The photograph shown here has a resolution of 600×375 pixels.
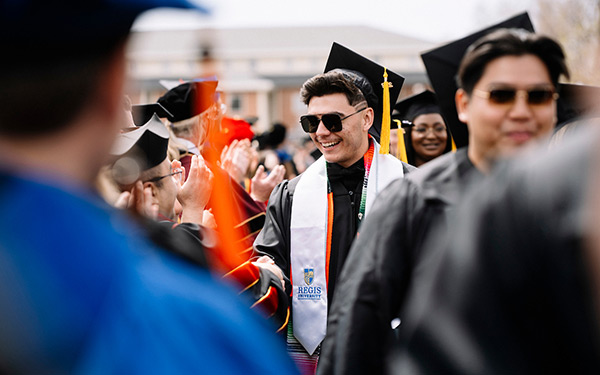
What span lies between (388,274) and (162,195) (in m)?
1.15

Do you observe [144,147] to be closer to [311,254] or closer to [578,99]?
[311,254]

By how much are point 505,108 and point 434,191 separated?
423mm

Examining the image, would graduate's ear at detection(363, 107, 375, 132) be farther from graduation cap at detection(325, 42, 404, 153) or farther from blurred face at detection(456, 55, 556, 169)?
blurred face at detection(456, 55, 556, 169)

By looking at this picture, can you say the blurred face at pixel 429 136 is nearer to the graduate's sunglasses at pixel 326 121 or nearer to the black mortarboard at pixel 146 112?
the graduate's sunglasses at pixel 326 121

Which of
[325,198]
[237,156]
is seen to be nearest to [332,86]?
[325,198]

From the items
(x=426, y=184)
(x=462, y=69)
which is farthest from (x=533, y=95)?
(x=426, y=184)

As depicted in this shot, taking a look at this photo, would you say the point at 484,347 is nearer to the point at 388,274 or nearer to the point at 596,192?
the point at 596,192

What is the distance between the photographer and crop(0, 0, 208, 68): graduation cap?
835 mm

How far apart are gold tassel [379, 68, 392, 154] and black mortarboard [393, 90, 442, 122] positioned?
2.01m

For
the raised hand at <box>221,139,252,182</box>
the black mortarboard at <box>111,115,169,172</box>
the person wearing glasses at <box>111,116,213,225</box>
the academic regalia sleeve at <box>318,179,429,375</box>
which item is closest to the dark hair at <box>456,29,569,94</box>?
the academic regalia sleeve at <box>318,179,429,375</box>

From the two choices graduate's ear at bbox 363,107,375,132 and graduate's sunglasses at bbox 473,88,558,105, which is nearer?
graduate's sunglasses at bbox 473,88,558,105

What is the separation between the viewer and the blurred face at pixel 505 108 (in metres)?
2.22

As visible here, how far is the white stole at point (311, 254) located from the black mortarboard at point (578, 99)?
131cm

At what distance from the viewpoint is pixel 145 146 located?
2.91 meters
